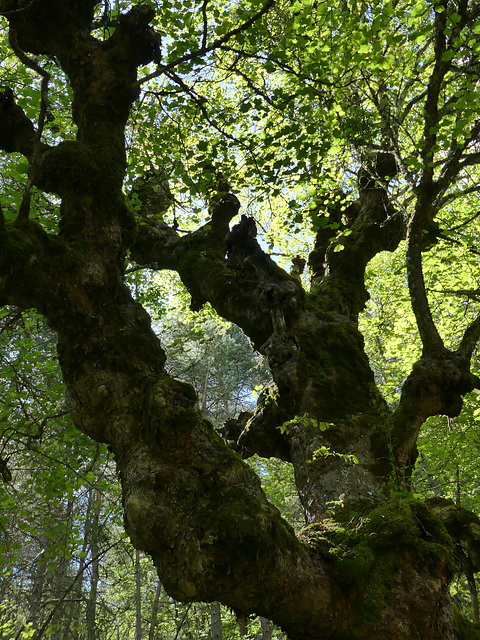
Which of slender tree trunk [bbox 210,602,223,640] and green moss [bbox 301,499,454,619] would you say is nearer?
green moss [bbox 301,499,454,619]

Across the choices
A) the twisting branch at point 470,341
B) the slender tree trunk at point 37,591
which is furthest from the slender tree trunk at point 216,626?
the twisting branch at point 470,341

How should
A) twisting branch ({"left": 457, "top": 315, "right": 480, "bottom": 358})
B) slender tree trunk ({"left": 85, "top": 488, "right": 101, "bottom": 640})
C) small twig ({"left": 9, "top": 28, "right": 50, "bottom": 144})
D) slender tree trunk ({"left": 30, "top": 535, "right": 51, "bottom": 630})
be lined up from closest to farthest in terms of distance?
small twig ({"left": 9, "top": 28, "right": 50, "bottom": 144}) → twisting branch ({"left": 457, "top": 315, "right": 480, "bottom": 358}) → slender tree trunk ({"left": 85, "top": 488, "right": 101, "bottom": 640}) → slender tree trunk ({"left": 30, "top": 535, "right": 51, "bottom": 630})

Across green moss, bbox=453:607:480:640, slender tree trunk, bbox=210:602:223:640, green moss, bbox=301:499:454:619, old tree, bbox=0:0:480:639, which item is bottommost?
slender tree trunk, bbox=210:602:223:640

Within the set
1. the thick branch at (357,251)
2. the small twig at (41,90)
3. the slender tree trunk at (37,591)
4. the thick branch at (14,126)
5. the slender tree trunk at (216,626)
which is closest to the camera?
the small twig at (41,90)

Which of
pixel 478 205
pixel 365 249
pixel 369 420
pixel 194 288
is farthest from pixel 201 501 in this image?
pixel 478 205

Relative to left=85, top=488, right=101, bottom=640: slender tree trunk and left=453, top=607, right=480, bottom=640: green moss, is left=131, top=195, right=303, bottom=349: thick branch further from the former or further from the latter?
left=85, top=488, right=101, bottom=640: slender tree trunk

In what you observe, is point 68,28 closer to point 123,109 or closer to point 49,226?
point 123,109

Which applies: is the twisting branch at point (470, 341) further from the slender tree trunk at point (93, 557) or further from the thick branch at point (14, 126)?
the thick branch at point (14, 126)

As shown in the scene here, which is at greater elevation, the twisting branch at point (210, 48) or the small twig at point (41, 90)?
the twisting branch at point (210, 48)

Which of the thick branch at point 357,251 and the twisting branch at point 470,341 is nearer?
the twisting branch at point 470,341

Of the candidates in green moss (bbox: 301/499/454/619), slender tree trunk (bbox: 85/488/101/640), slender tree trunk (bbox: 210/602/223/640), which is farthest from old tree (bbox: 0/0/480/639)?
slender tree trunk (bbox: 210/602/223/640)

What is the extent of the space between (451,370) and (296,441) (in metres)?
1.53

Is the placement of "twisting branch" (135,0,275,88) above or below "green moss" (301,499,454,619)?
above

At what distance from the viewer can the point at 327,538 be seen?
2.51m
